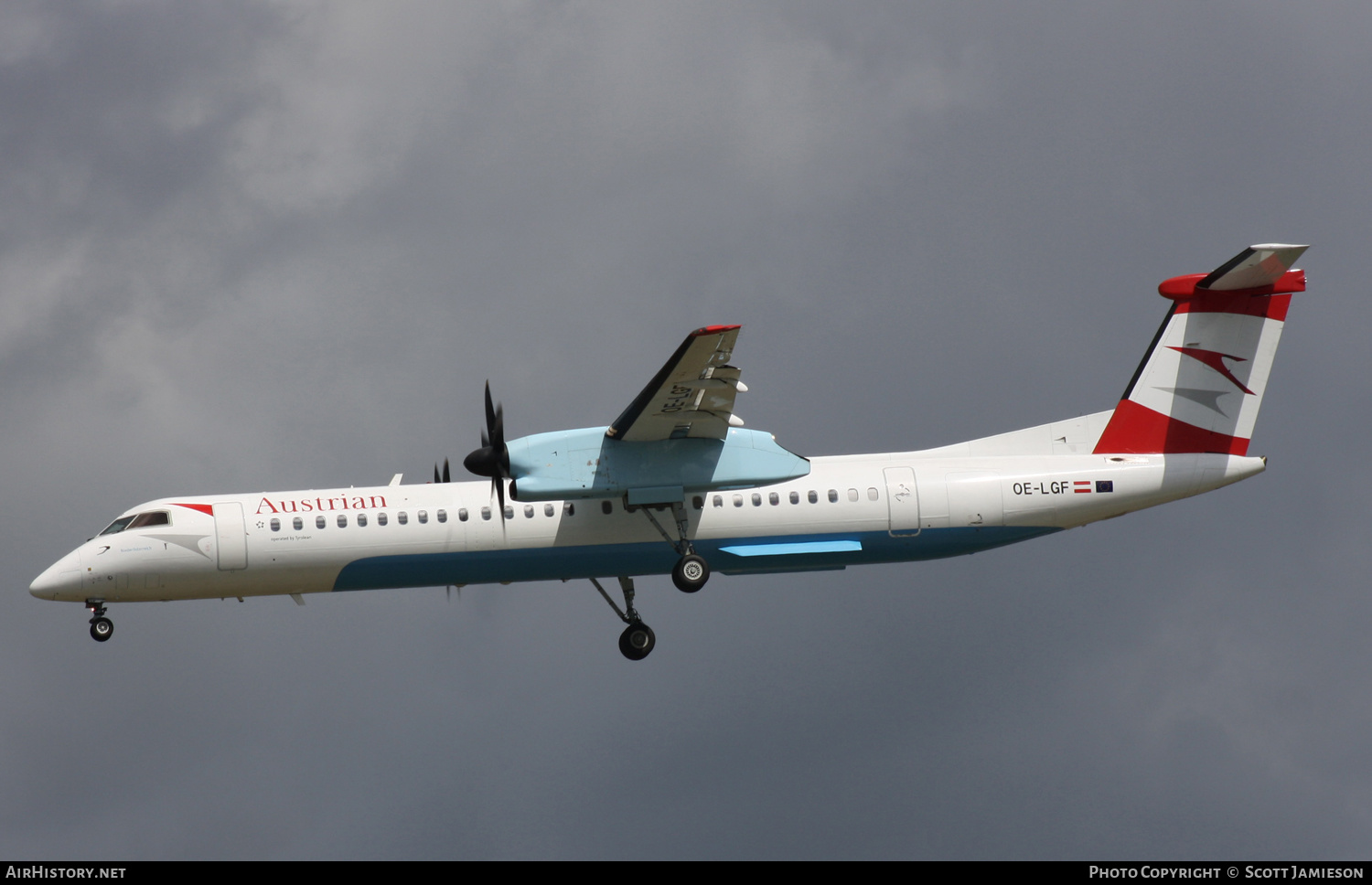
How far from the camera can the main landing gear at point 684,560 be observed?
26203 millimetres

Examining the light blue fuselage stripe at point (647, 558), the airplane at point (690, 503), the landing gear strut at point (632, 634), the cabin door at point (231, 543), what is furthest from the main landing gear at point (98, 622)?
the landing gear strut at point (632, 634)

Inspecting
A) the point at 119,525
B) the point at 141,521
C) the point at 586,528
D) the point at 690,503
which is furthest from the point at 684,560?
the point at 119,525

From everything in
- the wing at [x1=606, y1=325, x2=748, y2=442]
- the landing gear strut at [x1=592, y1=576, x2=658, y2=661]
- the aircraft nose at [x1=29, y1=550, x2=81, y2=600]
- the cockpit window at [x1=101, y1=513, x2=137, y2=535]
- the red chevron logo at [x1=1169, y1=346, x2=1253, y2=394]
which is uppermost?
the red chevron logo at [x1=1169, y1=346, x2=1253, y2=394]

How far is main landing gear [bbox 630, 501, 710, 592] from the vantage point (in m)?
26.2

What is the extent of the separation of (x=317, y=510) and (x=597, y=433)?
5344mm

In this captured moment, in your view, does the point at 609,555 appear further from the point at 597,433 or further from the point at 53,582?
the point at 53,582

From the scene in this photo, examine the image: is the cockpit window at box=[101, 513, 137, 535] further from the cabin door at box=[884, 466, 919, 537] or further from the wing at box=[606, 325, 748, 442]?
the cabin door at box=[884, 466, 919, 537]

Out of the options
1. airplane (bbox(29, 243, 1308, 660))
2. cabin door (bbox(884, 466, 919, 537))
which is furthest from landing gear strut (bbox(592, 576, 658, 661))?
cabin door (bbox(884, 466, 919, 537))

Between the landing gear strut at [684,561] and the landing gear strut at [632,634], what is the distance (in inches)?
103

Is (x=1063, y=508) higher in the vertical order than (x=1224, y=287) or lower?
lower

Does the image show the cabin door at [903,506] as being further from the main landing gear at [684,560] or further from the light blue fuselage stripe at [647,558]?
the main landing gear at [684,560]

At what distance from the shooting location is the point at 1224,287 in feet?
92.7

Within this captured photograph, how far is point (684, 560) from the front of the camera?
2625 centimetres
